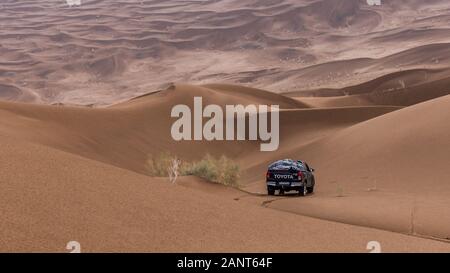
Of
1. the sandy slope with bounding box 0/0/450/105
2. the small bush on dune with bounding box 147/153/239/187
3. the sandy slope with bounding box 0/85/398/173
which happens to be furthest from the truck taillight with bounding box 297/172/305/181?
the sandy slope with bounding box 0/0/450/105

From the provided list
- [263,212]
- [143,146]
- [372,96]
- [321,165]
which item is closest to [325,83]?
[372,96]

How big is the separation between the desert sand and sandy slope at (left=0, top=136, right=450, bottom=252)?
3cm

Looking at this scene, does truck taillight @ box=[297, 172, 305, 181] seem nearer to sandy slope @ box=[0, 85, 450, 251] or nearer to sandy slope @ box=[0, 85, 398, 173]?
sandy slope @ box=[0, 85, 450, 251]

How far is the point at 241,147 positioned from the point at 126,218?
87.4 ft

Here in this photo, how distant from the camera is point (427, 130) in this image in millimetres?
20891

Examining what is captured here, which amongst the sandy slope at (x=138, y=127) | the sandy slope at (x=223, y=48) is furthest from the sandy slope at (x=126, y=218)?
the sandy slope at (x=223, y=48)

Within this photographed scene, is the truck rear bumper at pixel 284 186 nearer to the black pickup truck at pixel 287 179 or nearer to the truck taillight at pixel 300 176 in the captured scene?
the black pickup truck at pixel 287 179

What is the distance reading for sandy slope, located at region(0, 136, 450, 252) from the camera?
6594 millimetres

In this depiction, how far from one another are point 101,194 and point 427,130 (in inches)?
608

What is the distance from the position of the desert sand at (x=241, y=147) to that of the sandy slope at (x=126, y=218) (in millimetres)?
33

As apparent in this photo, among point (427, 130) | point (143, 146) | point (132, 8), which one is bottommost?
point (143, 146)

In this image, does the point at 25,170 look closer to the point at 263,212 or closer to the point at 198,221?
the point at 198,221
